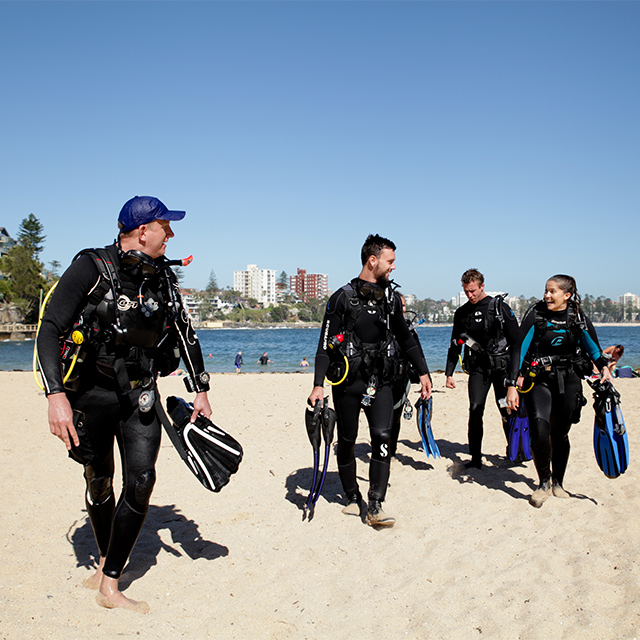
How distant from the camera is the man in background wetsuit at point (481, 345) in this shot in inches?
246

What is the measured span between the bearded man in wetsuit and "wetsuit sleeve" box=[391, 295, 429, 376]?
15 mm

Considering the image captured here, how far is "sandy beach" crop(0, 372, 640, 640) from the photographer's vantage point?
305 centimetres

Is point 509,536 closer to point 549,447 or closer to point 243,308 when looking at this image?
point 549,447

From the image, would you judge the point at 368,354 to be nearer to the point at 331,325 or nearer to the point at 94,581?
the point at 331,325

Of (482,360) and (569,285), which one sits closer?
(569,285)

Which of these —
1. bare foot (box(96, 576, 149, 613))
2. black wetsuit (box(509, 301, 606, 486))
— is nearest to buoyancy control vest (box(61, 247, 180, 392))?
bare foot (box(96, 576, 149, 613))

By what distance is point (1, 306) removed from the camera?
8481 cm

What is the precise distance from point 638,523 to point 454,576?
6.16 feet

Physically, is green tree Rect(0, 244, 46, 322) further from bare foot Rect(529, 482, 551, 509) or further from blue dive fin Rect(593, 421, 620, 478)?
blue dive fin Rect(593, 421, 620, 478)

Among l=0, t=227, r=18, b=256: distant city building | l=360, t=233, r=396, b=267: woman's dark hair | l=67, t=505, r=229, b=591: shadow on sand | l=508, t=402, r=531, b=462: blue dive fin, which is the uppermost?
l=0, t=227, r=18, b=256: distant city building

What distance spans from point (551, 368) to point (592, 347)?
0.42m

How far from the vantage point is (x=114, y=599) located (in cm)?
317

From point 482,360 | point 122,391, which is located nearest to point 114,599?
point 122,391

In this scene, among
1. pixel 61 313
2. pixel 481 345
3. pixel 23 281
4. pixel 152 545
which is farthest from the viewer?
pixel 23 281
